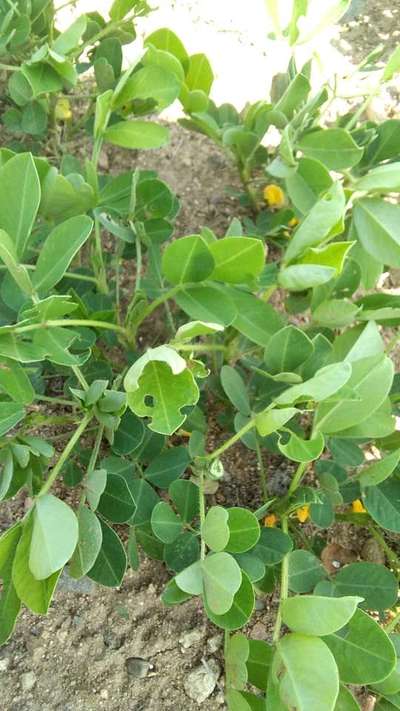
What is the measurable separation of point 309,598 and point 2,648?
1.81 feet

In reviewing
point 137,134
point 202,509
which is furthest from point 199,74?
point 202,509

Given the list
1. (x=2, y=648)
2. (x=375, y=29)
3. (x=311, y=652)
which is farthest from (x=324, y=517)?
(x=375, y=29)

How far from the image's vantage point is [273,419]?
926 mm

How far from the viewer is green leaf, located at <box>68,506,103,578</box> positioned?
0.97 metres

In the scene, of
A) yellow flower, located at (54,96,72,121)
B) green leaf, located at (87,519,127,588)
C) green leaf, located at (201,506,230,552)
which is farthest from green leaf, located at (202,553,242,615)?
yellow flower, located at (54,96,72,121)

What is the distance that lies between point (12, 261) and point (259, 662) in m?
0.59

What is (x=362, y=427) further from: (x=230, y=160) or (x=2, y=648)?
(x=230, y=160)

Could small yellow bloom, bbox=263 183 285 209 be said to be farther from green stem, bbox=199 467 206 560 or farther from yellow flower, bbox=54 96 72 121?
green stem, bbox=199 467 206 560

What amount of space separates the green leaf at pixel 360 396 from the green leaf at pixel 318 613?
8.4 inches

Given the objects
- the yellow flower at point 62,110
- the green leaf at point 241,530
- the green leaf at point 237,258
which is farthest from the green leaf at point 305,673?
the yellow flower at point 62,110

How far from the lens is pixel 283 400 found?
94 centimetres

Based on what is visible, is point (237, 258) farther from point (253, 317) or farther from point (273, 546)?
point (273, 546)

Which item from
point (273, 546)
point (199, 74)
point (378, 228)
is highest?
point (199, 74)

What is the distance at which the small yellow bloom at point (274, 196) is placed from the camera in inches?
61.6
